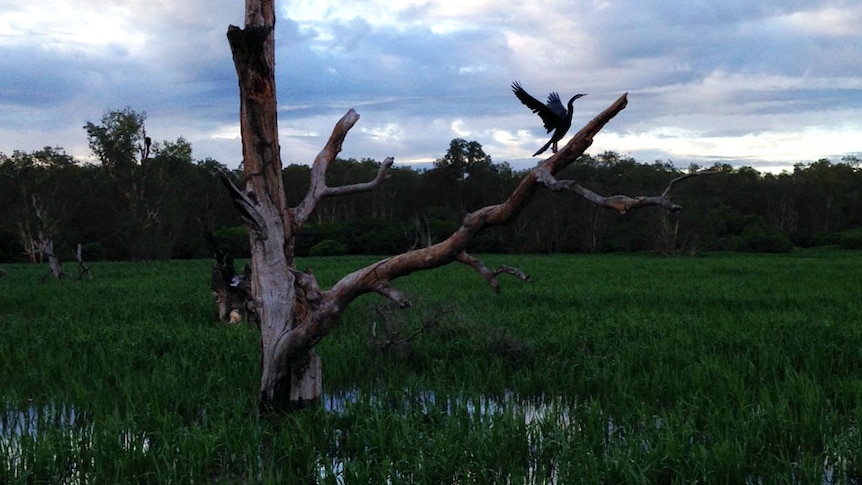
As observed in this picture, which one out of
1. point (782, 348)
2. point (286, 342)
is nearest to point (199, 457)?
point (286, 342)

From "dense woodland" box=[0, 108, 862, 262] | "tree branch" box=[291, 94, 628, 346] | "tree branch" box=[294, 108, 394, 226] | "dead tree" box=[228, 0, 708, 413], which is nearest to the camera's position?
"tree branch" box=[291, 94, 628, 346]

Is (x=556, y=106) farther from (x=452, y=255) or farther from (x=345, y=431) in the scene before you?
(x=345, y=431)

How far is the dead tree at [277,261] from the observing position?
6.03m

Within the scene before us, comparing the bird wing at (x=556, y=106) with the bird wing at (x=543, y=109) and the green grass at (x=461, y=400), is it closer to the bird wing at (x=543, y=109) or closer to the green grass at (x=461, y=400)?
the bird wing at (x=543, y=109)

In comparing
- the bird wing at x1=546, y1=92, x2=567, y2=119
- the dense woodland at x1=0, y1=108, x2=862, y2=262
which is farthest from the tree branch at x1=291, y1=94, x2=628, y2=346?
the dense woodland at x1=0, y1=108, x2=862, y2=262

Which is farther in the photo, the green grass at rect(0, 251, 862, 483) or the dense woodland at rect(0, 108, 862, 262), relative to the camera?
the dense woodland at rect(0, 108, 862, 262)

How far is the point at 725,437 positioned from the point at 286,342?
3.86m

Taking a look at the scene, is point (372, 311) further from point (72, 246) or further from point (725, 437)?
point (72, 246)

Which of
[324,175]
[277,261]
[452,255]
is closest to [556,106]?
[452,255]

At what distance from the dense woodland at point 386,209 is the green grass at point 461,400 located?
2677 centimetres

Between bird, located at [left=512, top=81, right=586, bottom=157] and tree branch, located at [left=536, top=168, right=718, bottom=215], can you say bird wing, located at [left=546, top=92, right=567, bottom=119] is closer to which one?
bird, located at [left=512, top=81, right=586, bottom=157]

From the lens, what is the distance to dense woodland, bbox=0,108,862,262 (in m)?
44.8

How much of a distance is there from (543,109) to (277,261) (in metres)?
2.78

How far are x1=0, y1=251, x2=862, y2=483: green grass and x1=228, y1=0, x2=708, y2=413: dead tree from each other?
47 cm
